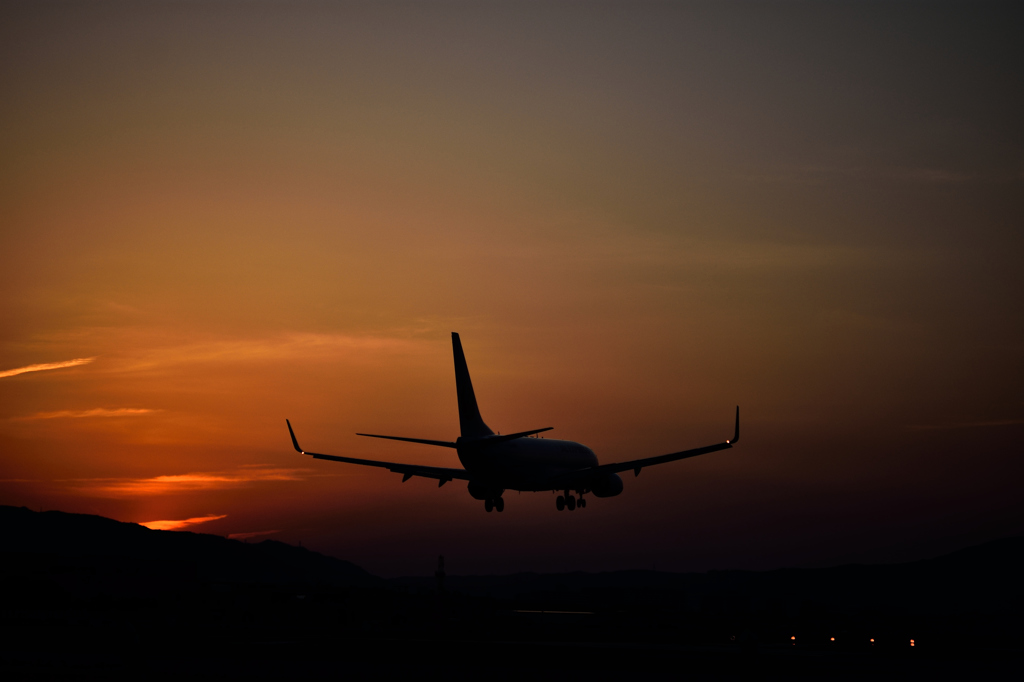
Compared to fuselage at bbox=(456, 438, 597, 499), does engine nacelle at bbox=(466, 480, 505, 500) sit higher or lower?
lower

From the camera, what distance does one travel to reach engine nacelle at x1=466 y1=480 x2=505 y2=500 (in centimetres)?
7548

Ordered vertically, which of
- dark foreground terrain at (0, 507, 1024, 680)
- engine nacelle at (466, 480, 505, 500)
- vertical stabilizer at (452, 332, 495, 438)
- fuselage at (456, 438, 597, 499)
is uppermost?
vertical stabilizer at (452, 332, 495, 438)

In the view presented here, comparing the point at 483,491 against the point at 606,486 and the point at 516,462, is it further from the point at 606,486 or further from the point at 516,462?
the point at 606,486

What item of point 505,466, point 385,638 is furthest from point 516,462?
point 385,638

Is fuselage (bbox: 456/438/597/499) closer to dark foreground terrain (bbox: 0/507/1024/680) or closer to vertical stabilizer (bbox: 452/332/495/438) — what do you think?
vertical stabilizer (bbox: 452/332/495/438)

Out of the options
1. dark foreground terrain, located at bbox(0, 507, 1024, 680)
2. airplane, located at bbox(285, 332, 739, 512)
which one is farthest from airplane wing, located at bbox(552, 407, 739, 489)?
dark foreground terrain, located at bbox(0, 507, 1024, 680)

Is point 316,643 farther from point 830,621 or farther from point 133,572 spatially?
point 830,621

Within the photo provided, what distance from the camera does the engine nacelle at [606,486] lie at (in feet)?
253

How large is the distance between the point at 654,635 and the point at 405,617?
19.1 meters

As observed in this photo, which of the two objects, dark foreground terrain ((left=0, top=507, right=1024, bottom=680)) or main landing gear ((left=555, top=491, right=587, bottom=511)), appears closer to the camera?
dark foreground terrain ((left=0, top=507, right=1024, bottom=680))

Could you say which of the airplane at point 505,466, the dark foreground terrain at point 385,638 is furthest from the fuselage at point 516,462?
the dark foreground terrain at point 385,638

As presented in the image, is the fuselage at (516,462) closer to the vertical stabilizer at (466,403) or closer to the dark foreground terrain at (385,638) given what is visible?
the vertical stabilizer at (466,403)

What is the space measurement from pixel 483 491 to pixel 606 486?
408 inches

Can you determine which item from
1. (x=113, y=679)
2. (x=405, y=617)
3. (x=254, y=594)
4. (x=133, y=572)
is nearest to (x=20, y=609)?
(x=133, y=572)
